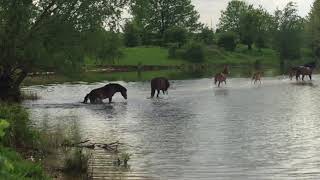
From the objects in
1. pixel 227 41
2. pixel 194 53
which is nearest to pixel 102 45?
pixel 194 53

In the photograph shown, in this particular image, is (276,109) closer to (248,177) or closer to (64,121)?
(64,121)

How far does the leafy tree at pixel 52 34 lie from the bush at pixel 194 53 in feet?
210

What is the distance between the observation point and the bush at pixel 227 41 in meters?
116

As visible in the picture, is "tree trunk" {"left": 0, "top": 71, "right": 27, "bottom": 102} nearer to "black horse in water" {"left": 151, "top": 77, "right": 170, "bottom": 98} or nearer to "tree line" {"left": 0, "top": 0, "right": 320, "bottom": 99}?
"tree line" {"left": 0, "top": 0, "right": 320, "bottom": 99}

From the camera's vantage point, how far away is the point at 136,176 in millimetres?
13586

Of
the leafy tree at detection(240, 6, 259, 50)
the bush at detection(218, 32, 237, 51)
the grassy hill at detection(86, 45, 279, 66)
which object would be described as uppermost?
the leafy tree at detection(240, 6, 259, 50)

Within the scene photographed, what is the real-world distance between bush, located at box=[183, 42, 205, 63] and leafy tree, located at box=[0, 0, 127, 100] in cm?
6402

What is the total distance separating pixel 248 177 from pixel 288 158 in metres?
2.64

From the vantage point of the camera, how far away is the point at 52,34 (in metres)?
34.7

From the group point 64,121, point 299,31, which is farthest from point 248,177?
point 299,31

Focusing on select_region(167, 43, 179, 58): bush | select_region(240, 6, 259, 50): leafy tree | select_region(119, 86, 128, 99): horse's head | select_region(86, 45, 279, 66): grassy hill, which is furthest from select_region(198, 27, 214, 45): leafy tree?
select_region(119, 86, 128, 99): horse's head

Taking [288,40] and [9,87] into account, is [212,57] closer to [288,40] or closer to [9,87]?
[288,40]

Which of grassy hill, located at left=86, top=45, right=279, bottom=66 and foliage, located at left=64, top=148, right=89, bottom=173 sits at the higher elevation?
grassy hill, located at left=86, top=45, right=279, bottom=66

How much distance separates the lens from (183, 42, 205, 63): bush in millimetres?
99512
